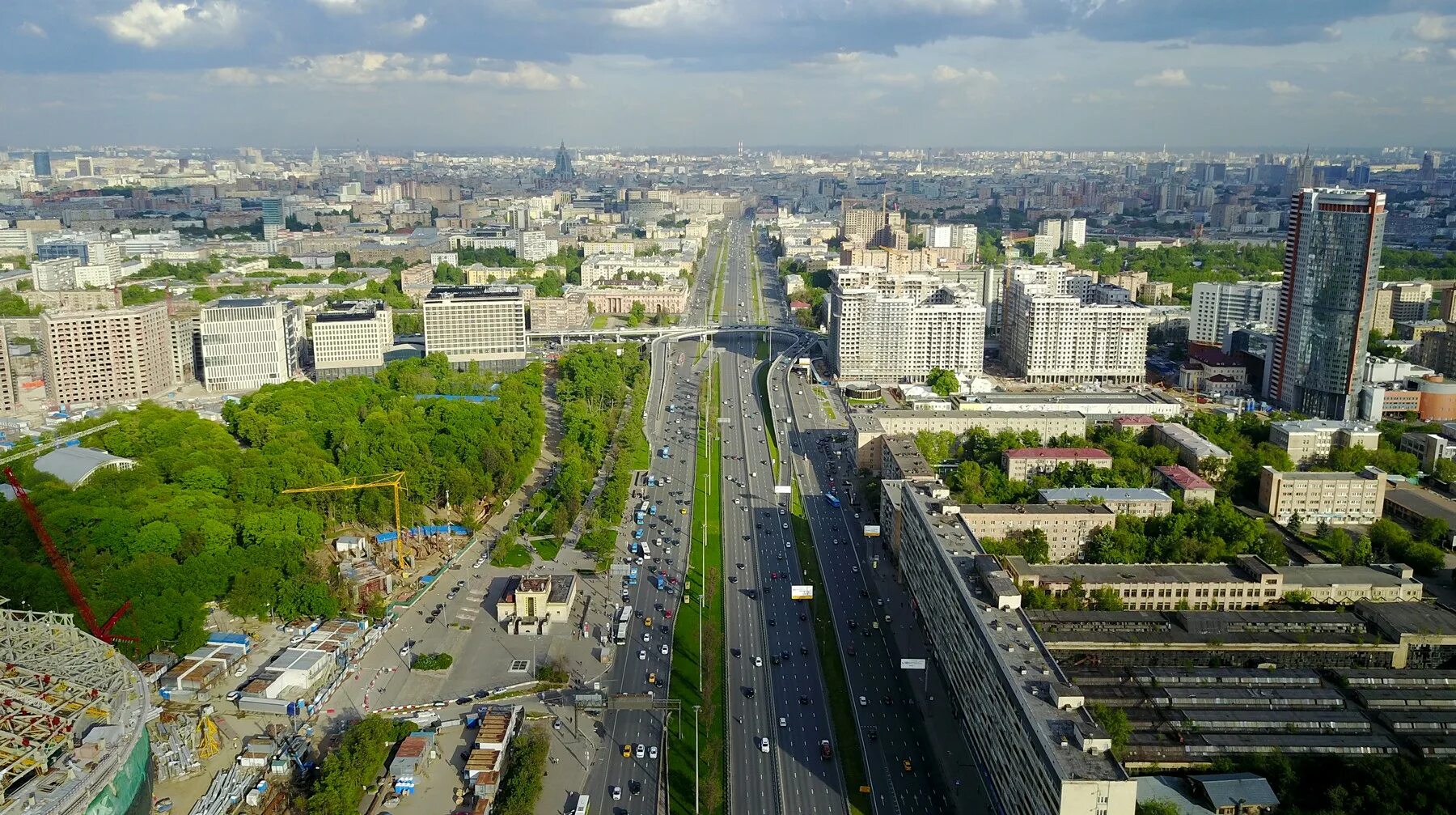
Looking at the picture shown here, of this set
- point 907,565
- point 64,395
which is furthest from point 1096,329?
point 64,395

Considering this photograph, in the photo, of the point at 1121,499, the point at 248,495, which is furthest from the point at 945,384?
the point at 248,495

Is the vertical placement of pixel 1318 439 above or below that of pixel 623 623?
above

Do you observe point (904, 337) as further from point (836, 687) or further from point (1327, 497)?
point (836, 687)

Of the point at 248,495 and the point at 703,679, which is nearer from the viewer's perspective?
the point at 703,679

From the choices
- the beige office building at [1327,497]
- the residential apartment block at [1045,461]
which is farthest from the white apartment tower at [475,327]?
the beige office building at [1327,497]

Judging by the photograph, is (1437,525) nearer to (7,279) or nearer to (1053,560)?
(1053,560)

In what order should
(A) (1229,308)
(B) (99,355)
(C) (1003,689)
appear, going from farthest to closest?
1. (A) (1229,308)
2. (B) (99,355)
3. (C) (1003,689)
